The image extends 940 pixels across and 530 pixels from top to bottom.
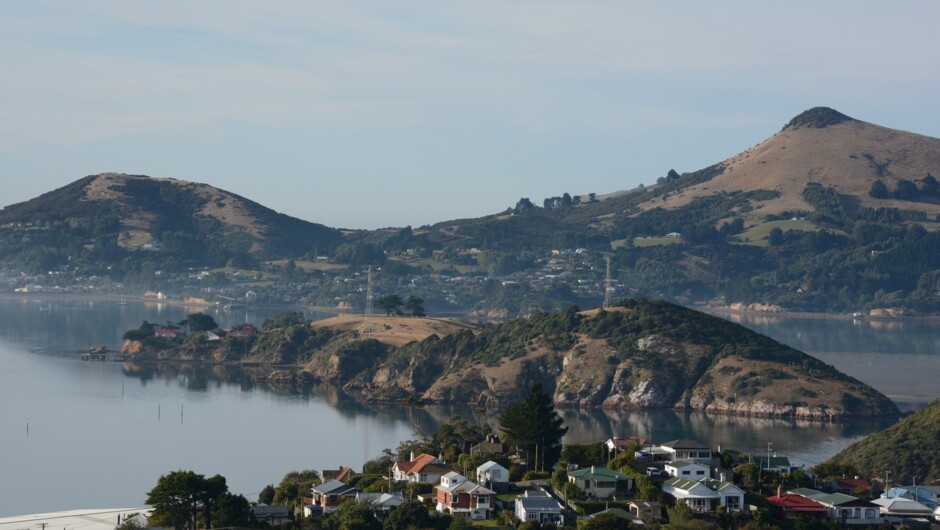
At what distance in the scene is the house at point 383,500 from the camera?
59.7 m

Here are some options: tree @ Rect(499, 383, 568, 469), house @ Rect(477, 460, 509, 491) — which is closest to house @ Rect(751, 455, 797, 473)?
tree @ Rect(499, 383, 568, 469)

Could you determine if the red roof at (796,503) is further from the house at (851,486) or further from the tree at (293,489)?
the tree at (293,489)

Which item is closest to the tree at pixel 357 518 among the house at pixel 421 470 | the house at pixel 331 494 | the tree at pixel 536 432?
the house at pixel 331 494

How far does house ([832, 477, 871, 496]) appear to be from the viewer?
66.6 m

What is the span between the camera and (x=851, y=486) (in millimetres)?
67875

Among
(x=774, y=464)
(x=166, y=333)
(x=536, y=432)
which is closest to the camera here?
(x=536, y=432)

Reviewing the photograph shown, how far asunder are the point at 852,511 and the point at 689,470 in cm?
686

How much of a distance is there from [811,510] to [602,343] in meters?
71.4

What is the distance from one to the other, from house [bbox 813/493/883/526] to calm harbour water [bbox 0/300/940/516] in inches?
1126

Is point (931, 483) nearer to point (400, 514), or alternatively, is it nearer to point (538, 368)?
point (400, 514)

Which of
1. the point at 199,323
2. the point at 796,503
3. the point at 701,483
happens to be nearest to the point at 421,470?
the point at 701,483

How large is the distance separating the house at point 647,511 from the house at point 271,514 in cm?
1267

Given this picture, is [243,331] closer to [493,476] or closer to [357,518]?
[493,476]

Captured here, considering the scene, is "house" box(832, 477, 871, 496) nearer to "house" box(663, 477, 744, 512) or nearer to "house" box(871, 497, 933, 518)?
"house" box(871, 497, 933, 518)
